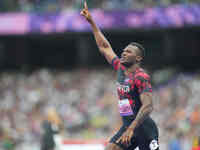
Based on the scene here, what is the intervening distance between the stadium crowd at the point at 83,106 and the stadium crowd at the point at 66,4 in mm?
2939

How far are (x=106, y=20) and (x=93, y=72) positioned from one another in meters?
2.83

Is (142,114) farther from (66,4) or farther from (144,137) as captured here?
(66,4)

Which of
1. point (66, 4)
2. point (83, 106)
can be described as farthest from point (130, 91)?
point (66, 4)

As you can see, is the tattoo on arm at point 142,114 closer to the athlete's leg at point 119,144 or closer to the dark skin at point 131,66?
the dark skin at point 131,66

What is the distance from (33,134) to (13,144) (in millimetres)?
849

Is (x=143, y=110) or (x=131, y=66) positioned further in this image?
(x=131, y=66)

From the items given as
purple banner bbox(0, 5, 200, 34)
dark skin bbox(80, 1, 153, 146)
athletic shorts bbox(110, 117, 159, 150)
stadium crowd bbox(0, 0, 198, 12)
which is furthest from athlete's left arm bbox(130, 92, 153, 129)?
stadium crowd bbox(0, 0, 198, 12)

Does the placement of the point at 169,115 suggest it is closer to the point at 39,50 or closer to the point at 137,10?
the point at 137,10

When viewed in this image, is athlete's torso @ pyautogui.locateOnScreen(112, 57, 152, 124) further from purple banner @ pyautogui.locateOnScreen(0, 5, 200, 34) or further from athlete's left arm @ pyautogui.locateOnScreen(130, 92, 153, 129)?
purple banner @ pyautogui.locateOnScreen(0, 5, 200, 34)

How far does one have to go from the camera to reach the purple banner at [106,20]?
19.2 m

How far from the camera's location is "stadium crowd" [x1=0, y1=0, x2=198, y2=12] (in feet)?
64.6

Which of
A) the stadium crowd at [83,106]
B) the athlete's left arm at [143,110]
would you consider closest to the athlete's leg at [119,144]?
the athlete's left arm at [143,110]

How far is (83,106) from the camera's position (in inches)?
774


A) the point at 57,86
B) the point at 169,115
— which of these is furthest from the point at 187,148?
the point at 57,86
